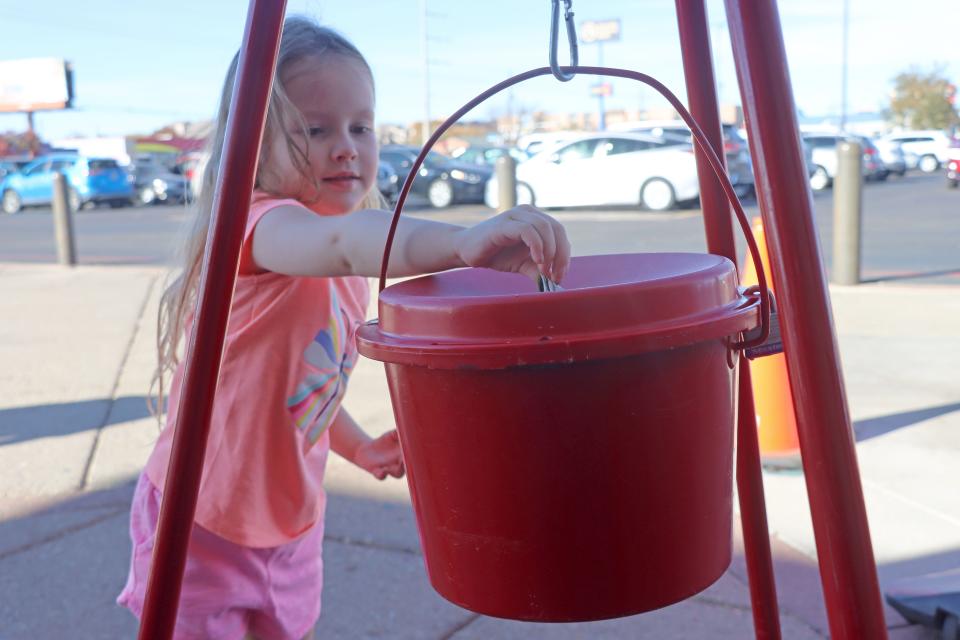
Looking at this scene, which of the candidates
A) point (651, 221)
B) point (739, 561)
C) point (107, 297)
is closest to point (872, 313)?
point (739, 561)

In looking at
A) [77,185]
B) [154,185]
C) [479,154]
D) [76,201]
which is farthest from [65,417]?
[154,185]

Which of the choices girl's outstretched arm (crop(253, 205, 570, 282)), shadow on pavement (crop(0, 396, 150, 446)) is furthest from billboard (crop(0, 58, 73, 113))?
girl's outstretched arm (crop(253, 205, 570, 282))

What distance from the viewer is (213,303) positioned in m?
1.09

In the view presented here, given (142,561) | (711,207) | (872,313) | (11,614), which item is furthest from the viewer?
(872,313)

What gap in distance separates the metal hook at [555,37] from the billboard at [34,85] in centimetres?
4958

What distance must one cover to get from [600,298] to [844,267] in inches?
248

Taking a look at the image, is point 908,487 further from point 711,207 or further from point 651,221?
point 651,221

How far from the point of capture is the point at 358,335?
110cm

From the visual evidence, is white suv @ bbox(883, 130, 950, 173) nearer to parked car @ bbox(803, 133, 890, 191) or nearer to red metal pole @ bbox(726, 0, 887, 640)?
parked car @ bbox(803, 133, 890, 191)

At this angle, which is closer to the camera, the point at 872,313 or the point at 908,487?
the point at 908,487

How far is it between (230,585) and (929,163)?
33504mm

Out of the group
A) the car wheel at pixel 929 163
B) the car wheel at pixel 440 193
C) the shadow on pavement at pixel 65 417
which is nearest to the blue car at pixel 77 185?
the car wheel at pixel 440 193

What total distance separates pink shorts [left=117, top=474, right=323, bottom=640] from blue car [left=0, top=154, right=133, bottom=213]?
23.8 m

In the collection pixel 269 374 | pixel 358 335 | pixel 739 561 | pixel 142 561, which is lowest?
pixel 739 561
